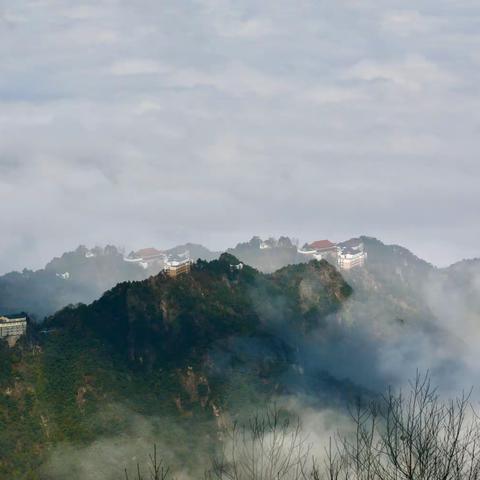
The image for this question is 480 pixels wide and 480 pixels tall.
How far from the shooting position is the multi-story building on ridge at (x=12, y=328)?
168125mm

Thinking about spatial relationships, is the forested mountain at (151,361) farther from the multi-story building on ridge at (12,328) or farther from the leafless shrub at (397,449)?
the leafless shrub at (397,449)

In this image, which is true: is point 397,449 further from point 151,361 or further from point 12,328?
point 12,328

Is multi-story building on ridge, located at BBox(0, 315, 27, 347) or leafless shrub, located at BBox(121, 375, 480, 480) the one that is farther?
multi-story building on ridge, located at BBox(0, 315, 27, 347)

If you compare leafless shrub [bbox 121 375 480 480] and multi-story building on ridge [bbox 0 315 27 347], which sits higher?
multi-story building on ridge [bbox 0 315 27 347]

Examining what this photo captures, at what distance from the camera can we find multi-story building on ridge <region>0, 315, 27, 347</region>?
6619 inches

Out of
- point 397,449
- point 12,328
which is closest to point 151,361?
point 12,328

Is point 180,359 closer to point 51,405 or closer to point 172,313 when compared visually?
point 172,313

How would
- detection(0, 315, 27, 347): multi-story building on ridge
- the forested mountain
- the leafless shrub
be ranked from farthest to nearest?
detection(0, 315, 27, 347): multi-story building on ridge → the forested mountain → the leafless shrub

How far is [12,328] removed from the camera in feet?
555

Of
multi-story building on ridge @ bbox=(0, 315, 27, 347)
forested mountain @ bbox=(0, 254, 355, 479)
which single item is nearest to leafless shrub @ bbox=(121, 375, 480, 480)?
forested mountain @ bbox=(0, 254, 355, 479)

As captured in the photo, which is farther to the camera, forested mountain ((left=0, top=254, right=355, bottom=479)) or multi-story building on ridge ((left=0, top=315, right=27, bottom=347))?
multi-story building on ridge ((left=0, top=315, right=27, bottom=347))

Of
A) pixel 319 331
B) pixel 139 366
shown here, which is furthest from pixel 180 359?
pixel 319 331

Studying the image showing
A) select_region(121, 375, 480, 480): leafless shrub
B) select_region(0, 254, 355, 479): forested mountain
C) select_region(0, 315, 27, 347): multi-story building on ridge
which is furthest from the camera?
select_region(0, 315, 27, 347): multi-story building on ridge

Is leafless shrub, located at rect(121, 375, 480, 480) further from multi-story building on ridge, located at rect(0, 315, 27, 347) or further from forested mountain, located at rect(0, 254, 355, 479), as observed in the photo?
multi-story building on ridge, located at rect(0, 315, 27, 347)
